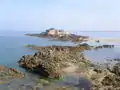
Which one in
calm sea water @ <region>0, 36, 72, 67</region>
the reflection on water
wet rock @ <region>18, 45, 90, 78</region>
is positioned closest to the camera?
wet rock @ <region>18, 45, 90, 78</region>

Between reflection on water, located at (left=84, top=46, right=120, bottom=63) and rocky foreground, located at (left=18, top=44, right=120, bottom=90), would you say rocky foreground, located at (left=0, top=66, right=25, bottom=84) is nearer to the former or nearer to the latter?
rocky foreground, located at (left=18, top=44, right=120, bottom=90)

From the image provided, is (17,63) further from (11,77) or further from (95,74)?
(95,74)

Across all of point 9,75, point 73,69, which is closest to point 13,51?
point 73,69

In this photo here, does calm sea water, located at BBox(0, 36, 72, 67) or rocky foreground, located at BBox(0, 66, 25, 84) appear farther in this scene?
calm sea water, located at BBox(0, 36, 72, 67)

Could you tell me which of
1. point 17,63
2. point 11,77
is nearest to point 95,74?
point 11,77

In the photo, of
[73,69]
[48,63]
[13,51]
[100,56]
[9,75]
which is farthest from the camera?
[13,51]

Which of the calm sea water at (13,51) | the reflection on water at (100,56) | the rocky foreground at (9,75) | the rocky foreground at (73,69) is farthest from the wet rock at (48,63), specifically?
the reflection on water at (100,56)

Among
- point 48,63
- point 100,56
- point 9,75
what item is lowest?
point 100,56

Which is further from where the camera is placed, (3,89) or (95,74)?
(95,74)

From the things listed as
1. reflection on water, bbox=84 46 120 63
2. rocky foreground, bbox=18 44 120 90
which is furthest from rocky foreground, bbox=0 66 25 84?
reflection on water, bbox=84 46 120 63

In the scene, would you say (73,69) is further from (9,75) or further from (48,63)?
(9,75)

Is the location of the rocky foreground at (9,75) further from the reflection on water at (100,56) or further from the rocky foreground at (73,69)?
the reflection on water at (100,56)
